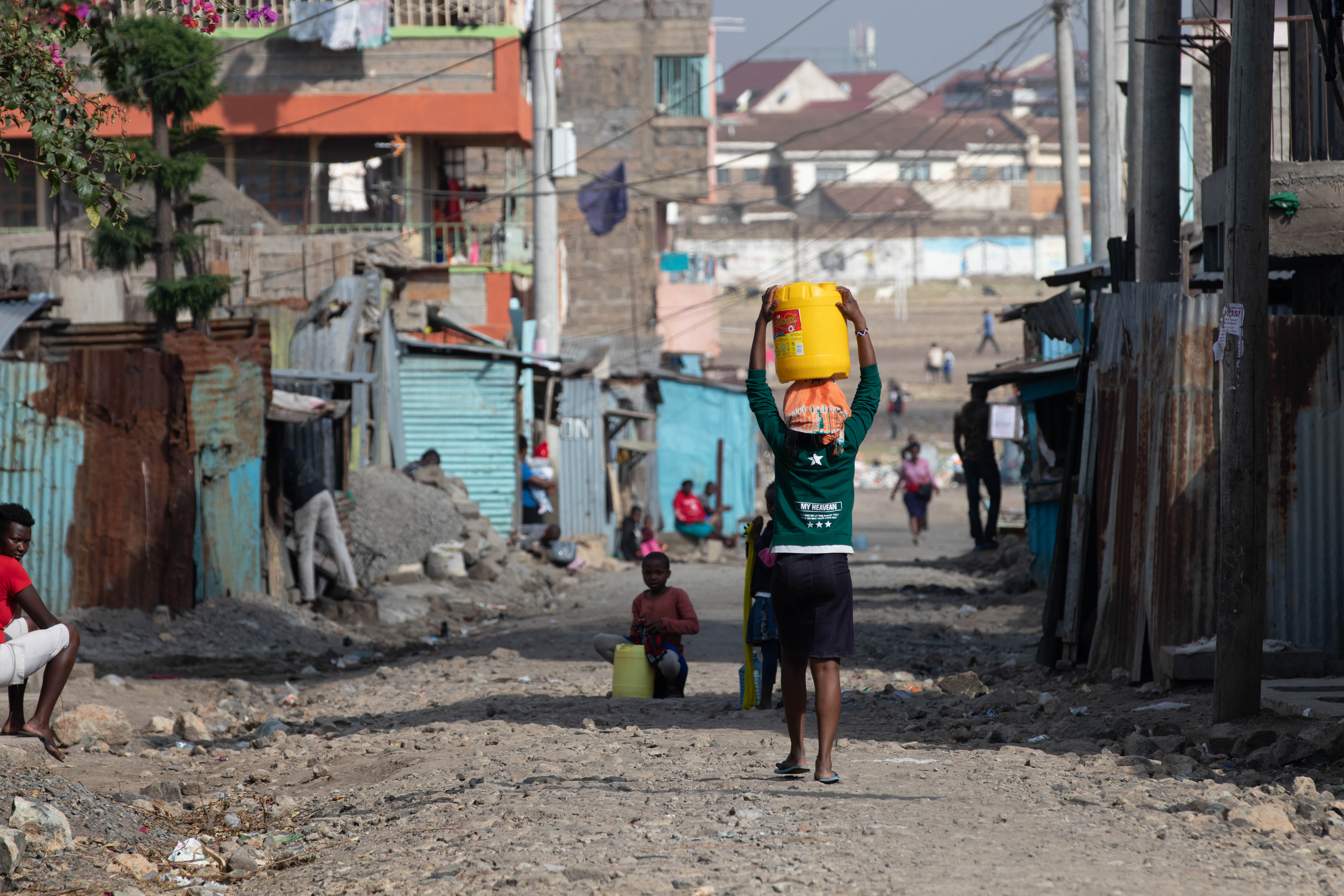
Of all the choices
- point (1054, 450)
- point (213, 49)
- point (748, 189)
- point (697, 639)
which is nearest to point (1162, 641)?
point (697, 639)

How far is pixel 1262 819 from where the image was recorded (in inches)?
188

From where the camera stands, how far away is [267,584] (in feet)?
40.8

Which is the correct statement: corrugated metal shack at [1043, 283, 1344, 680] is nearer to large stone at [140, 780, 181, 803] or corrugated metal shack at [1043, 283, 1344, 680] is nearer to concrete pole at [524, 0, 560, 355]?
large stone at [140, 780, 181, 803]

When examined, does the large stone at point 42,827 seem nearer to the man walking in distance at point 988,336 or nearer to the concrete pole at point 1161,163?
the concrete pole at point 1161,163

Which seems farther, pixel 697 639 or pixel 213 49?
pixel 213 49

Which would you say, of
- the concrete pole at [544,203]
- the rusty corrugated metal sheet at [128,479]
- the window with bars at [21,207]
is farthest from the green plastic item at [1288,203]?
the window with bars at [21,207]

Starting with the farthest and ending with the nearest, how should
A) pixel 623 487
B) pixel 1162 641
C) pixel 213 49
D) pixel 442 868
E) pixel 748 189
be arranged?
1. pixel 748 189
2. pixel 623 487
3. pixel 213 49
4. pixel 1162 641
5. pixel 442 868

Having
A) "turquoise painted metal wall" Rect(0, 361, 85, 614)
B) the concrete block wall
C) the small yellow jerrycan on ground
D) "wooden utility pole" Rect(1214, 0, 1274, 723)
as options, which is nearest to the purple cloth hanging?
the concrete block wall

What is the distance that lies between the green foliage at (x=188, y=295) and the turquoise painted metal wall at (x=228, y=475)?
4.48ft

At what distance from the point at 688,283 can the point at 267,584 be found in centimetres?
3019

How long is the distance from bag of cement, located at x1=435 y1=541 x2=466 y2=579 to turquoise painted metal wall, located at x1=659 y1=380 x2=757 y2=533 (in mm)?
12684

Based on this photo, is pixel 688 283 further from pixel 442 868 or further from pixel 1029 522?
pixel 442 868

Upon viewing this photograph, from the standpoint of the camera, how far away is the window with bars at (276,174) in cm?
2719

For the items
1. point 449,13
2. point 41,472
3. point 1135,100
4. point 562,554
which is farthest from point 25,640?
point 449,13
